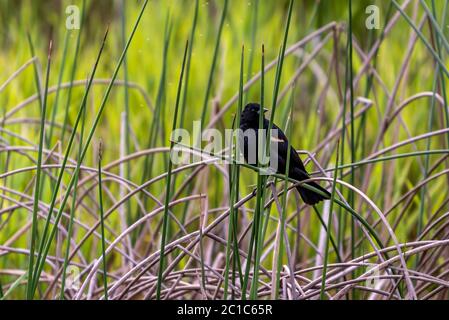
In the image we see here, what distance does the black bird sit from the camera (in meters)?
1.93

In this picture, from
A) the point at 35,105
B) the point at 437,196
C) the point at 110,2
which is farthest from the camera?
the point at 110,2

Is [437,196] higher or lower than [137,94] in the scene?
lower

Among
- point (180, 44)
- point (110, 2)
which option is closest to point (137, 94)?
point (180, 44)

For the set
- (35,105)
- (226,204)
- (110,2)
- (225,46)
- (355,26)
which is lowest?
(226,204)

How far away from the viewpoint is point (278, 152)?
208cm

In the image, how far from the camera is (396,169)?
299 centimetres

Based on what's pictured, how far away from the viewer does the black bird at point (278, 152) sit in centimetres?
193

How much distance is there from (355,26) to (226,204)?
8.32 feet
